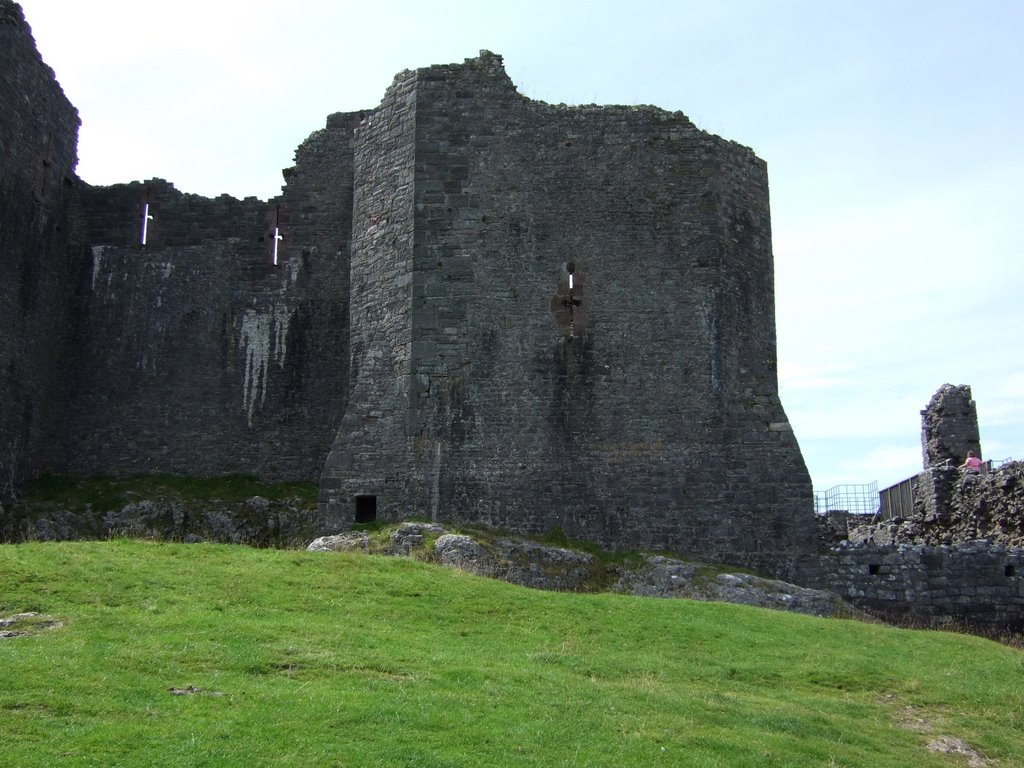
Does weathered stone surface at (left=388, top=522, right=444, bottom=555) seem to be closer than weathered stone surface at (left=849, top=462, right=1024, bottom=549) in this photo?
Yes

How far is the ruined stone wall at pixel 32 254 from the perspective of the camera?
25297 millimetres

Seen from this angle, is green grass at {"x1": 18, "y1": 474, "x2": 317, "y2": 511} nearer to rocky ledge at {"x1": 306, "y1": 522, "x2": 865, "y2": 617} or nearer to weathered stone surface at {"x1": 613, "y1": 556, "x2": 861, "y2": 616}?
rocky ledge at {"x1": 306, "y1": 522, "x2": 865, "y2": 617}

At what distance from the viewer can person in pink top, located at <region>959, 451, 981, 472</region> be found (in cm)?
2639

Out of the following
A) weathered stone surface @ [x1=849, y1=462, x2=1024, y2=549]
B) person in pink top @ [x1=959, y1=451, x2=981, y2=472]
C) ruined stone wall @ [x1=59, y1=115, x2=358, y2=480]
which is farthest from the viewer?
ruined stone wall @ [x1=59, y1=115, x2=358, y2=480]

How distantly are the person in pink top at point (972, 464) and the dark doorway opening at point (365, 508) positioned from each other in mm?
14234

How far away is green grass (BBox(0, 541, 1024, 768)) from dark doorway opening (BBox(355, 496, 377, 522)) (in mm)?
4386

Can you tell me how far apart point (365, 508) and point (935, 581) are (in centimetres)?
1142

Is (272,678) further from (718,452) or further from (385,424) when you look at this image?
(718,452)

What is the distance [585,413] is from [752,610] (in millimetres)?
6111

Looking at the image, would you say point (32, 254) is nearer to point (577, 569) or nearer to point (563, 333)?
point (563, 333)

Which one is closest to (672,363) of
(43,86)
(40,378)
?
(40,378)

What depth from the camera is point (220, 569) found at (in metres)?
15.6

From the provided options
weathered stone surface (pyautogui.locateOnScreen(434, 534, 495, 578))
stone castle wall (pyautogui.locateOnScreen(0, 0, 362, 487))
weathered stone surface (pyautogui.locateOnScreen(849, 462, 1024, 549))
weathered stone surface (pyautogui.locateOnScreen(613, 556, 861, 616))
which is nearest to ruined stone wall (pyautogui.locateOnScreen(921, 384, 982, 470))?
weathered stone surface (pyautogui.locateOnScreen(849, 462, 1024, 549))

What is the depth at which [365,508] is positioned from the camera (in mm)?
22125
